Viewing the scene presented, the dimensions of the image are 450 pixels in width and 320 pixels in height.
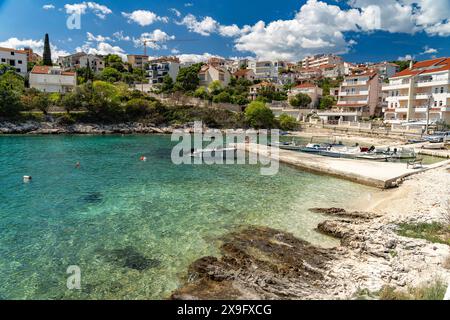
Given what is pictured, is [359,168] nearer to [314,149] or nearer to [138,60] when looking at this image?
[314,149]

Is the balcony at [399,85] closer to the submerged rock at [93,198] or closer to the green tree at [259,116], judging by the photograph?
the green tree at [259,116]

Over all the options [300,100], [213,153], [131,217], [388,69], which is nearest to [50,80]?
[213,153]

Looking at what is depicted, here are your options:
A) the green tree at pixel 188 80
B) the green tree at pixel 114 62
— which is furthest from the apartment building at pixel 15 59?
the green tree at pixel 188 80

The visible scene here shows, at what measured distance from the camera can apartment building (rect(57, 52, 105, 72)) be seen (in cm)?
11412

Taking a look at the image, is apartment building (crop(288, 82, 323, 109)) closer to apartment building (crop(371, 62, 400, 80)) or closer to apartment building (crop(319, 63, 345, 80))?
apartment building (crop(371, 62, 400, 80))

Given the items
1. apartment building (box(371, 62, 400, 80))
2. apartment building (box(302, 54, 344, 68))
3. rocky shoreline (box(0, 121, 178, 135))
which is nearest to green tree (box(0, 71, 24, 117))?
rocky shoreline (box(0, 121, 178, 135))

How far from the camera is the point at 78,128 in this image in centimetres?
6825

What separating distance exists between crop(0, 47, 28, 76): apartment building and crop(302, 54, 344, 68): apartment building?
5227 inches

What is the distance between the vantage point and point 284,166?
33.2 metres
